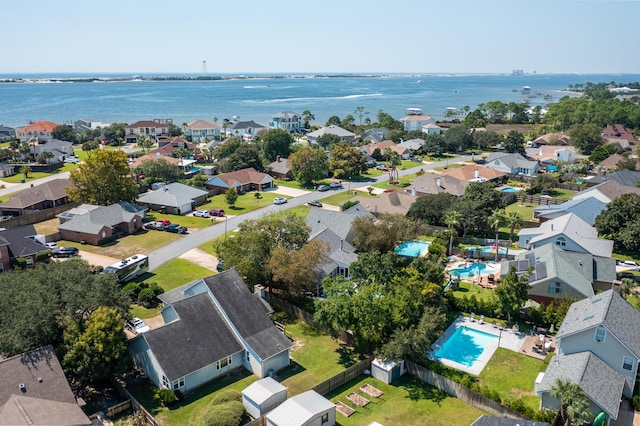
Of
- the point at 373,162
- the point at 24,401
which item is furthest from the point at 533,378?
the point at 373,162

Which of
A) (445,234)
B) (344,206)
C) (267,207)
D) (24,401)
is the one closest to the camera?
(24,401)

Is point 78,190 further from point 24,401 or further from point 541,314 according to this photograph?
point 541,314

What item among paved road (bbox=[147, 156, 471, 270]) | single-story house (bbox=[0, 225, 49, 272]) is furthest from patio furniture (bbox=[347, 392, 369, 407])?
single-story house (bbox=[0, 225, 49, 272])

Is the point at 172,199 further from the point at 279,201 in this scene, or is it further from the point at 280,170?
the point at 280,170

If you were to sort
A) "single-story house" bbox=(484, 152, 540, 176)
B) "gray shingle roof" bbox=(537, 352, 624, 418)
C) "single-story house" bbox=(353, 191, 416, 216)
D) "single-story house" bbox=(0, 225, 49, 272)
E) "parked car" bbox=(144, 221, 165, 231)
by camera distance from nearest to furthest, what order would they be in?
"gray shingle roof" bbox=(537, 352, 624, 418)
"single-story house" bbox=(0, 225, 49, 272)
"parked car" bbox=(144, 221, 165, 231)
"single-story house" bbox=(353, 191, 416, 216)
"single-story house" bbox=(484, 152, 540, 176)

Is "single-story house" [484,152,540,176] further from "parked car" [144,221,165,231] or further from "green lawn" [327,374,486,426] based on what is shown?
"green lawn" [327,374,486,426]

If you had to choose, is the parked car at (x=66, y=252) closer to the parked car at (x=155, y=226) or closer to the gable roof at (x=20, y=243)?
the gable roof at (x=20, y=243)

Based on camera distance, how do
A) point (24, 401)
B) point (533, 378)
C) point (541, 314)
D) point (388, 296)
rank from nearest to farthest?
point (24, 401) < point (533, 378) < point (388, 296) < point (541, 314)

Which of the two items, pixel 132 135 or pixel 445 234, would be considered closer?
pixel 445 234
